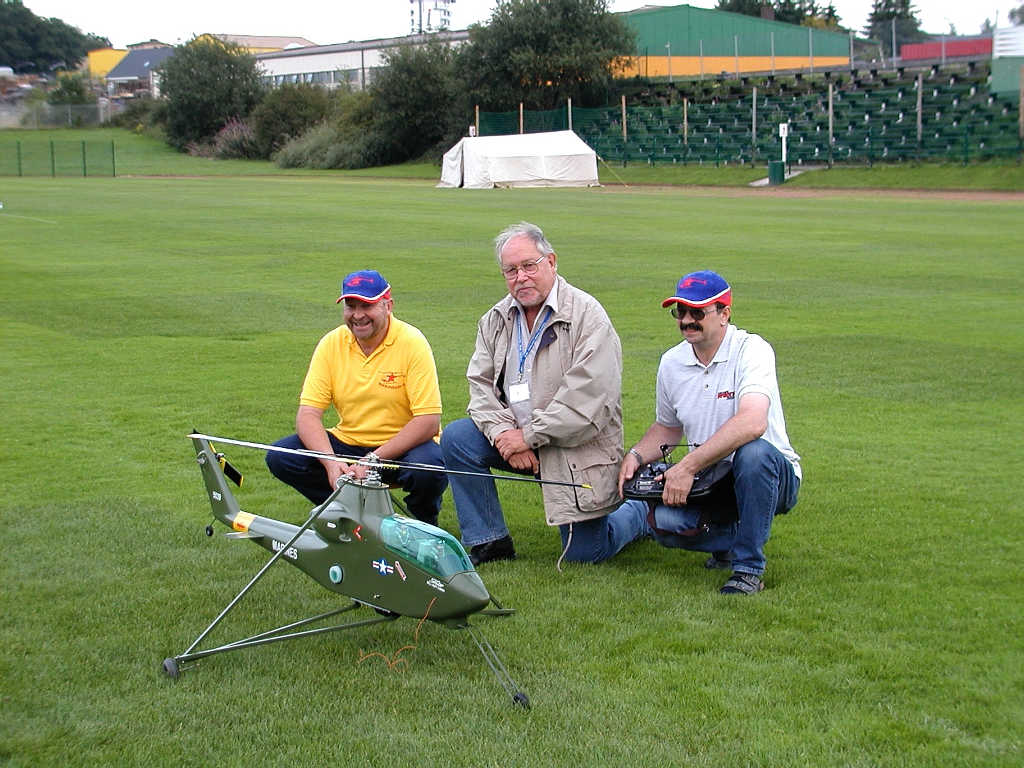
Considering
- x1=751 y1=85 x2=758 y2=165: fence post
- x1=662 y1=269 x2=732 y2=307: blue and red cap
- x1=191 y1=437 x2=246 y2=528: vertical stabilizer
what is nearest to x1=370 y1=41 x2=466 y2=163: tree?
x1=751 y1=85 x2=758 y2=165: fence post

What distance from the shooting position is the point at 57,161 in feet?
242

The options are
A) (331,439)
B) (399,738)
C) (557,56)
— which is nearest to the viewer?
(399,738)

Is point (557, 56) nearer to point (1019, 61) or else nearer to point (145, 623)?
point (1019, 61)

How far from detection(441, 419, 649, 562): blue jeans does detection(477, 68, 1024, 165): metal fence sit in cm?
4393

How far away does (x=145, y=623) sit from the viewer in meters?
5.46

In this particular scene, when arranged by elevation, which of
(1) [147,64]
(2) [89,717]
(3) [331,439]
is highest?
(1) [147,64]

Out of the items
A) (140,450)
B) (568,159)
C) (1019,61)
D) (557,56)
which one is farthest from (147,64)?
(140,450)

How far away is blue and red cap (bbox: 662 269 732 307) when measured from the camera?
5.83 meters

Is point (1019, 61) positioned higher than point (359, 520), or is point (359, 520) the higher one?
point (1019, 61)

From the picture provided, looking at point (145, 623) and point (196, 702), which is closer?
point (196, 702)

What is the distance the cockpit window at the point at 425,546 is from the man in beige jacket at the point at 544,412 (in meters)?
1.34

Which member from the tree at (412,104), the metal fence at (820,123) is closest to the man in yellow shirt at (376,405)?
the metal fence at (820,123)

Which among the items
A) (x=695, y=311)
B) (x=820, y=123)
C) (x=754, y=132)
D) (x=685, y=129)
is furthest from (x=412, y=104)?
(x=695, y=311)

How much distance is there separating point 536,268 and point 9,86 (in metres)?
165
